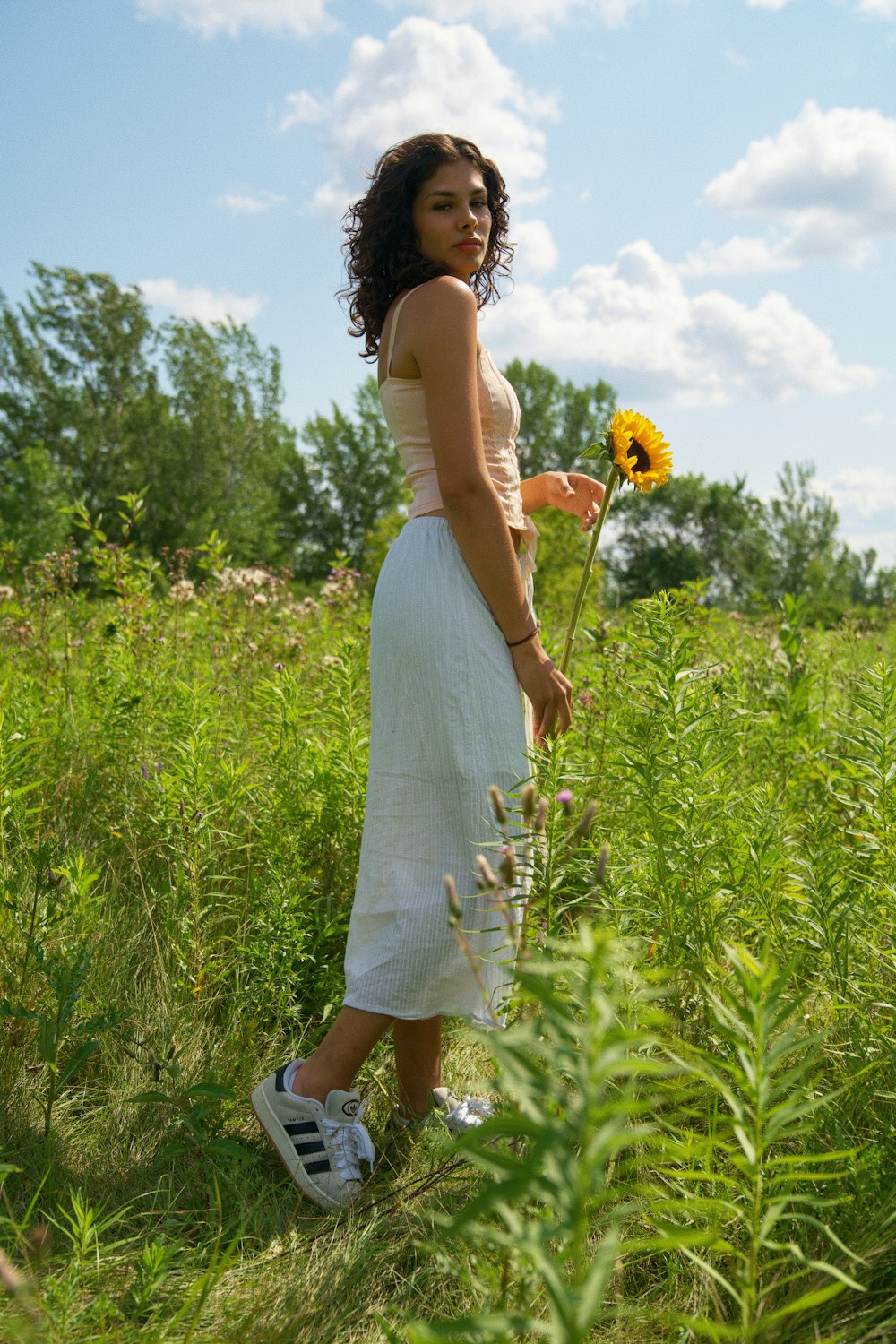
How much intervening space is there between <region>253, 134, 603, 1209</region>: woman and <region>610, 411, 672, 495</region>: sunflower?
10.7 inches

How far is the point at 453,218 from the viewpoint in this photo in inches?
93.6

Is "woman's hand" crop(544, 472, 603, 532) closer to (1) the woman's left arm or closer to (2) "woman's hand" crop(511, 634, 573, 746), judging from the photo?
(1) the woman's left arm

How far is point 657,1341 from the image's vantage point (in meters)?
1.51

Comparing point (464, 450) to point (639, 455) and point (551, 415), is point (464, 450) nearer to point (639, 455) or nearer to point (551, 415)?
point (639, 455)

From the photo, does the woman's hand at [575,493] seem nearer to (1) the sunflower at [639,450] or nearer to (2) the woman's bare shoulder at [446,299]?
(1) the sunflower at [639,450]

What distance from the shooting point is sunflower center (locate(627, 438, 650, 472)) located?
2424 millimetres

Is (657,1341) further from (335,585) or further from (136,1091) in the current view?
(335,585)

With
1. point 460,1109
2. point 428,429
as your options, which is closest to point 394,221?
point 428,429

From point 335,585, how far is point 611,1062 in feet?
14.9

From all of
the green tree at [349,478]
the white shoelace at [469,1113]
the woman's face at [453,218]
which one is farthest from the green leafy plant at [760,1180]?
the green tree at [349,478]

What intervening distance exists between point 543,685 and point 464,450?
563 mm

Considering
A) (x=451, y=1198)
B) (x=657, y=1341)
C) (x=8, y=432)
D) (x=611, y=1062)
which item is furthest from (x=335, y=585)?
(x=8, y=432)

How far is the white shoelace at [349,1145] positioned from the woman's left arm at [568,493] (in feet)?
5.38

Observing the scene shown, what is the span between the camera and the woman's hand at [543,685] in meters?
2.23
